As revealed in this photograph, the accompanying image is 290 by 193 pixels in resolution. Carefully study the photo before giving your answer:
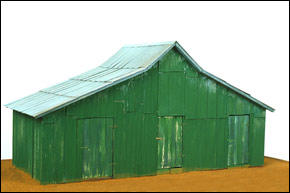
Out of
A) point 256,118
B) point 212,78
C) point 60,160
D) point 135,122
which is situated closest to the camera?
point 60,160

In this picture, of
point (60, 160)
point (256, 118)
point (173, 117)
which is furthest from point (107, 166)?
point (256, 118)

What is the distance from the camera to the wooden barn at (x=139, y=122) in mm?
20109

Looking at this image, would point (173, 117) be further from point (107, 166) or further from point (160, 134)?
point (107, 166)

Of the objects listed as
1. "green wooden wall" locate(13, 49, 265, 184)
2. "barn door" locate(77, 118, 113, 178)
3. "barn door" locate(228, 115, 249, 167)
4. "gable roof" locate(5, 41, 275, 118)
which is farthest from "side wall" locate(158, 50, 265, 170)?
"barn door" locate(77, 118, 113, 178)

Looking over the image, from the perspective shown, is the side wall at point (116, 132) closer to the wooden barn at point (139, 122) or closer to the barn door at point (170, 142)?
the wooden barn at point (139, 122)

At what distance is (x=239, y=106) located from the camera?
2372cm

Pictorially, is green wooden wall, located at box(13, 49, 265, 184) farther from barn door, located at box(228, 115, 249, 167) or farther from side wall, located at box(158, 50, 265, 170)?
barn door, located at box(228, 115, 249, 167)

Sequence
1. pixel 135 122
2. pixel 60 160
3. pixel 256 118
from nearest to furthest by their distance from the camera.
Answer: pixel 60 160 → pixel 135 122 → pixel 256 118

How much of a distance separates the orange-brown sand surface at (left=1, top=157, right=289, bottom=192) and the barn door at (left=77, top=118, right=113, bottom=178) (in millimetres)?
418

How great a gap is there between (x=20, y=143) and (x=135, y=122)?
515 centimetres

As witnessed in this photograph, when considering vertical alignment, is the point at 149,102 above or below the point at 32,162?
above

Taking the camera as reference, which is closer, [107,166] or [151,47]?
[107,166]

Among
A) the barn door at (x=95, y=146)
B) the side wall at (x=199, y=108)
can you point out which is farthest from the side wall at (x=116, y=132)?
the side wall at (x=199, y=108)

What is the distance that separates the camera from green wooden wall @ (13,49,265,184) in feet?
65.7
